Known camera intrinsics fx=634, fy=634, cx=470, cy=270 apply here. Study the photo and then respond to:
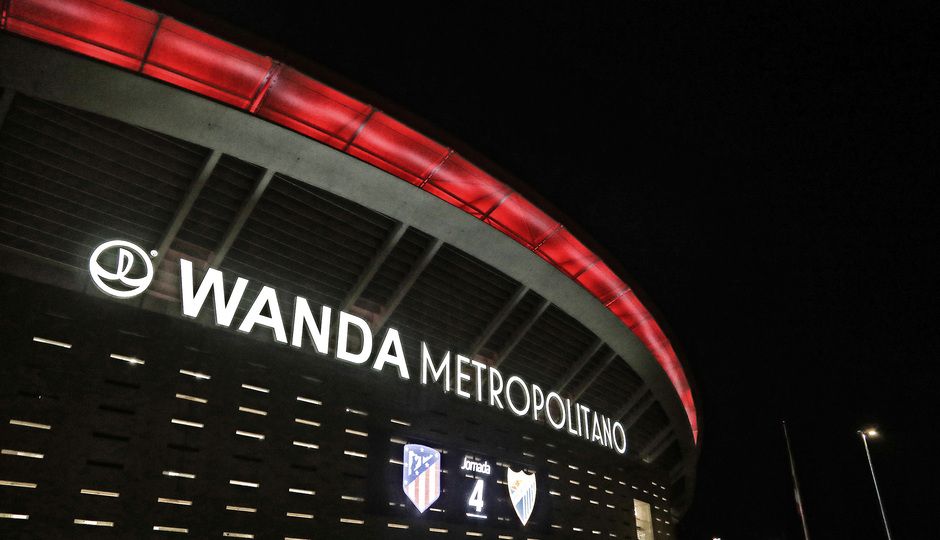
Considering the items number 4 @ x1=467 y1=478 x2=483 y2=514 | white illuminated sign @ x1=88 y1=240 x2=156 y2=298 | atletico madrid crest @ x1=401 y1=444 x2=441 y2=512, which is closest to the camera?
white illuminated sign @ x1=88 y1=240 x2=156 y2=298

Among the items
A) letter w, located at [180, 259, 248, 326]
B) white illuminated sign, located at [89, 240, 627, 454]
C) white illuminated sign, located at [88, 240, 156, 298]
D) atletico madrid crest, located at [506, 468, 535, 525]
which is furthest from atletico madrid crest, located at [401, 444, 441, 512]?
white illuminated sign, located at [88, 240, 156, 298]

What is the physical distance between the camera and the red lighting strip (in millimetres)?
9977

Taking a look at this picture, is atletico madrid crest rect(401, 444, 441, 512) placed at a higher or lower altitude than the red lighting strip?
lower

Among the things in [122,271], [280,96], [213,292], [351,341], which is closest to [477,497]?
[351,341]

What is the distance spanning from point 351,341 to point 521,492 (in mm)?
5901

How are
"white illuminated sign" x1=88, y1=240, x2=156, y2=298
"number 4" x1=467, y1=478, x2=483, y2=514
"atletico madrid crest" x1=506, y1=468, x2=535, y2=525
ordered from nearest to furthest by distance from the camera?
"white illuminated sign" x1=88, y1=240, x2=156, y2=298 → "number 4" x1=467, y1=478, x2=483, y2=514 → "atletico madrid crest" x1=506, y1=468, x2=535, y2=525

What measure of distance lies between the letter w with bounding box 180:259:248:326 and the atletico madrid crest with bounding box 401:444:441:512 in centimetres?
487

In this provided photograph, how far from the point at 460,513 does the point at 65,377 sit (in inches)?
335

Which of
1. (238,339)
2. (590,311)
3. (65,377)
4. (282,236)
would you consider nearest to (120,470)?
(65,377)

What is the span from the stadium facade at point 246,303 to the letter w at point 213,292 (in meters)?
0.05

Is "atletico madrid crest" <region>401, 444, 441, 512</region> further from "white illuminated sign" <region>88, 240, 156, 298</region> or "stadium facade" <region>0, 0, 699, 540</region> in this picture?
"white illuminated sign" <region>88, 240, 156, 298</region>

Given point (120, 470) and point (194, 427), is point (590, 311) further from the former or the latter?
point (120, 470)

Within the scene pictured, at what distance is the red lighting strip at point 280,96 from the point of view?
9977 millimetres

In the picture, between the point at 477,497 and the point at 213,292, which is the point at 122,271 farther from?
the point at 477,497
